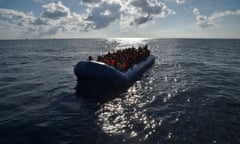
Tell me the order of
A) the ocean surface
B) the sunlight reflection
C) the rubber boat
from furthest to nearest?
the rubber boat, the sunlight reflection, the ocean surface

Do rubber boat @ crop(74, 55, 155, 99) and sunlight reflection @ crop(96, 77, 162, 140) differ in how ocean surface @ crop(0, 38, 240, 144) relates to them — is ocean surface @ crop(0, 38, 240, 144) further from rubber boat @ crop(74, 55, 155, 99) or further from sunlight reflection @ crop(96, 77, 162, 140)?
rubber boat @ crop(74, 55, 155, 99)

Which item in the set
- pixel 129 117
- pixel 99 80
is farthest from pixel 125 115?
pixel 99 80

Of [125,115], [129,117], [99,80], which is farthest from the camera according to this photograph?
[99,80]

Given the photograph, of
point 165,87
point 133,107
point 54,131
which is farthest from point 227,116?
point 54,131

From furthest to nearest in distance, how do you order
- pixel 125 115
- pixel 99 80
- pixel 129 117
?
pixel 99 80, pixel 125 115, pixel 129 117

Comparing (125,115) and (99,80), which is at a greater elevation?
(99,80)

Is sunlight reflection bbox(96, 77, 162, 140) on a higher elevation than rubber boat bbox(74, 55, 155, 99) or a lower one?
lower

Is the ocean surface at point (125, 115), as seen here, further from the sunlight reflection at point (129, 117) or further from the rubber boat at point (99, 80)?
the rubber boat at point (99, 80)

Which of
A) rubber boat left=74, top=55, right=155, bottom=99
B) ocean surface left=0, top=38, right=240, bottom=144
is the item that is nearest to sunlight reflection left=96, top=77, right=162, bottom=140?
ocean surface left=0, top=38, right=240, bottom=144

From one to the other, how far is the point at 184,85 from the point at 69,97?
29.0 ft

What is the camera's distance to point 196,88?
15.6 meters

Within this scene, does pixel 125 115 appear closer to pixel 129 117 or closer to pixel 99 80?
pixel 129 117

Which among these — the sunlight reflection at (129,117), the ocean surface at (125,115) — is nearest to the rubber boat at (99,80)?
the ocean surface at (125,115)

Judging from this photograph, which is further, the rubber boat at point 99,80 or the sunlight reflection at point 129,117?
the rubber boat at point 99,80
